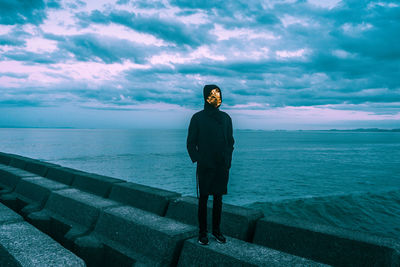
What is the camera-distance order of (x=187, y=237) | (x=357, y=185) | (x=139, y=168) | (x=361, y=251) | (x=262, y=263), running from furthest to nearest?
(x=139, y=168) → (x=357, y=185) → (x=187, y=237) → (x=361, y=251) → (x=262, y=263)

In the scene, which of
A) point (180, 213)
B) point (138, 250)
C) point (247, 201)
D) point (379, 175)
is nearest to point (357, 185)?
point (379, 175)

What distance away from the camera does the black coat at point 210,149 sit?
11.4 feet

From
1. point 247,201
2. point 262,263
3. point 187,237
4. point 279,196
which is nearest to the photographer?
point 262,263

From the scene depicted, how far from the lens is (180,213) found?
193 inches

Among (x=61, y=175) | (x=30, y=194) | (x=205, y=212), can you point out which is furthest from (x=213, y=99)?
(x=61, y=175)

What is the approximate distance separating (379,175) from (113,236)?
2720 cm

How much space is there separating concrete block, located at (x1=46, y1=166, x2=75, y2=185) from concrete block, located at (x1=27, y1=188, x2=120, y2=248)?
106 inches

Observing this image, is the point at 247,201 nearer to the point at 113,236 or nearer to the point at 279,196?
the point at 279,196

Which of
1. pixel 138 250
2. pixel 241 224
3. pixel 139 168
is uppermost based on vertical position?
pixel 241 224

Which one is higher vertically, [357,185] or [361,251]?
[361,251]

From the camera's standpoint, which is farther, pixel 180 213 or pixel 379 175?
pixel 379 175

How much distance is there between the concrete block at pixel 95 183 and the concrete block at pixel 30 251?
3.05m

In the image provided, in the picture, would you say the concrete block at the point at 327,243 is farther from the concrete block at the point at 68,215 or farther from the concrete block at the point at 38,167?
the concrete block at the point at 38,167

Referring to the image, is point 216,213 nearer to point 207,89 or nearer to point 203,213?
point 203,213
